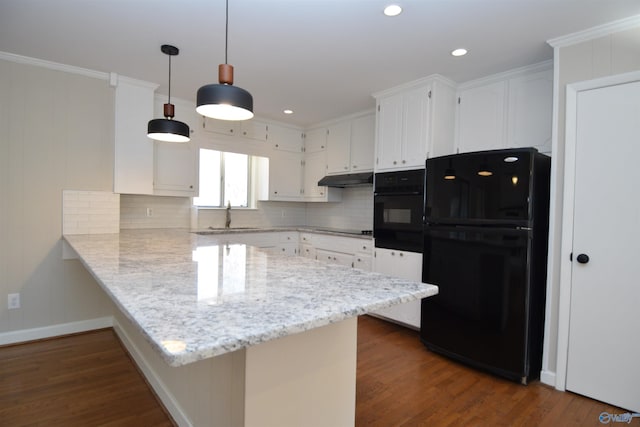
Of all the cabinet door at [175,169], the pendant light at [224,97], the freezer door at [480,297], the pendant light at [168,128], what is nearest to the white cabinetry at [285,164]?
the cabinet door at [175,169]

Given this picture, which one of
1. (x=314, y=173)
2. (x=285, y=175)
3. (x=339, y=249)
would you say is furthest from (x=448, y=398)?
(x=285, y=175)

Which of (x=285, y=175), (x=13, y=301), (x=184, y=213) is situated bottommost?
(x=13, y=301)

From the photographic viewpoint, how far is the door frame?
225 centimetres

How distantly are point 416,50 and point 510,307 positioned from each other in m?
2.01

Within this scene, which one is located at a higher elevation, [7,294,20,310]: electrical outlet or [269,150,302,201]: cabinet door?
[269,150,302,201]: cabinet door

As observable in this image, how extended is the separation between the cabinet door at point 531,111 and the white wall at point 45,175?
3.67 m

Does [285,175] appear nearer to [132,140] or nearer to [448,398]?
[132,140]

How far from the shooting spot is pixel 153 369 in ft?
7.15

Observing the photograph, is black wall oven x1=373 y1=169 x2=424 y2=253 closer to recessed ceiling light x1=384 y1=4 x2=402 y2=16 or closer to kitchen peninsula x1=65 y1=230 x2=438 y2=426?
recessed ceiling light x1=384 y1=4 x2=402 y2=16

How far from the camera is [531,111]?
2.75 m

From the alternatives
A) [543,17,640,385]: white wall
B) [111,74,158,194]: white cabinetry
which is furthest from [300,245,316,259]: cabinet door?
[543,17,640,385]: white wall

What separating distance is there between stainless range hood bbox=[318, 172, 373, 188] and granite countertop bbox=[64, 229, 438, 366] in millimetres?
2232

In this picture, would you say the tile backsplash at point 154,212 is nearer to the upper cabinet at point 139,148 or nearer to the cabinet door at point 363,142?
the upper cabinet at point 139,148

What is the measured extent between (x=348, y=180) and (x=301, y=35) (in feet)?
6.56
